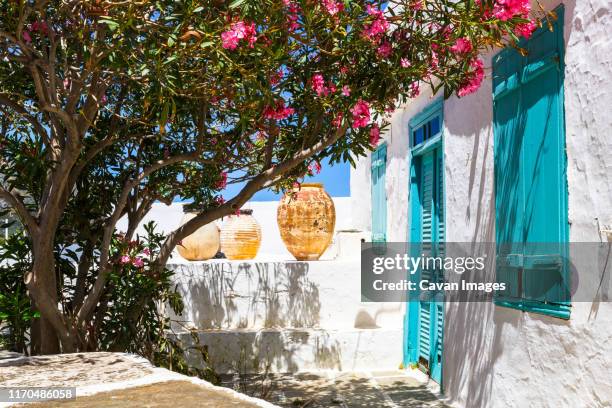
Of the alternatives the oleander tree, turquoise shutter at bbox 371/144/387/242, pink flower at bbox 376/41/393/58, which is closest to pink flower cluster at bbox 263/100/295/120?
the oleander tree

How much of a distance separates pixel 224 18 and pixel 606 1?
194 centimetres

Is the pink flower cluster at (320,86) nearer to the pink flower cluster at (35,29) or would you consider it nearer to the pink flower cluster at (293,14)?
the pink flower cluster at (293,14)

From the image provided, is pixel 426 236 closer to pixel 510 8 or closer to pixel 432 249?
pixel 432 249

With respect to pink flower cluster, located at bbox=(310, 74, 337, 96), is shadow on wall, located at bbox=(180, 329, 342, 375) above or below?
below

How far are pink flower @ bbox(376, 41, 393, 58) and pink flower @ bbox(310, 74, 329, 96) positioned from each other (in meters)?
0.40

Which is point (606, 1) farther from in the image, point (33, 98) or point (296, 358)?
point (296, 358)

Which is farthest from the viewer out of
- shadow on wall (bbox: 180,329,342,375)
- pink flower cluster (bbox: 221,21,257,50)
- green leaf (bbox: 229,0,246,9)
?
shadow on wall (bbox: 180,329,342,375)

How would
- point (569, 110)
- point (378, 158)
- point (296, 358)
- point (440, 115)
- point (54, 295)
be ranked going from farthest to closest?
1. point (378, 158)
2. point (296, 358)
3. point (440, 115)
4. point (54, 295)
5. point (569, 110)

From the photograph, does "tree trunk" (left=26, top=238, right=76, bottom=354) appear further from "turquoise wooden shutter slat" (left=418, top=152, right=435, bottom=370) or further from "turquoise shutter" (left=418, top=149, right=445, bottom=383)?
"turquoise wooden shutter slat" (left=418, top=152, right=435, bottom=370)

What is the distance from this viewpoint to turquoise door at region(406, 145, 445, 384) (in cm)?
642

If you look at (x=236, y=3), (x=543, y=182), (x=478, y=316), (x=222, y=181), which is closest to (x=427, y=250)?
(x=478, y=316)

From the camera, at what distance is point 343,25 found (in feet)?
12.0

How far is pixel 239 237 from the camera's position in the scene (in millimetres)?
9359

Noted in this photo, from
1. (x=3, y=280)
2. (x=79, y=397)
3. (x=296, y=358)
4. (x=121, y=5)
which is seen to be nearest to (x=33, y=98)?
(x=3, y=280)
